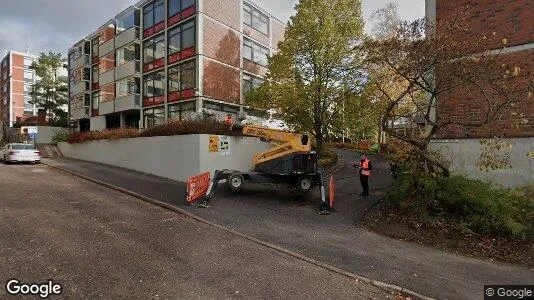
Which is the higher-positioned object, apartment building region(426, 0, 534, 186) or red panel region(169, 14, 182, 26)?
red panel region(169, 14, 182, 26)

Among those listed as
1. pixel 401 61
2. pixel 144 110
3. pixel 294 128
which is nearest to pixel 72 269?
pixel 401 61

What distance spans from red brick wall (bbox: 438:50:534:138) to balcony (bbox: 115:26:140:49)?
1036 inches

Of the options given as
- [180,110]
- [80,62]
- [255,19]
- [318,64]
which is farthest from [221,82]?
[80,62]

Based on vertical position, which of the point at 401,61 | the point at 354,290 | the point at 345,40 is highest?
the point at 345,40

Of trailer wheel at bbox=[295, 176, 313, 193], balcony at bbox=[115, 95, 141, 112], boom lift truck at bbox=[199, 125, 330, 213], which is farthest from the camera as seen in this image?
balcony at bbox=[115, 95, 141, 112]

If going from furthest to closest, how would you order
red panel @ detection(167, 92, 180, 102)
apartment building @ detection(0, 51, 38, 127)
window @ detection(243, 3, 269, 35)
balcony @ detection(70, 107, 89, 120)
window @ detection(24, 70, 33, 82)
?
window @ detection(24, 70, 33, 82)
apartment building @ detection(0, 51, 38, 127)
balcony @ detection(70, 107, 89, 120)
window @ detection(243, 3, 269, 35)
red panel @ detection(167, 92, 180, 102)

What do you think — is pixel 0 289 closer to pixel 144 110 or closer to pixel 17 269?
pixel 17 269

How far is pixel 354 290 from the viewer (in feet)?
18.6

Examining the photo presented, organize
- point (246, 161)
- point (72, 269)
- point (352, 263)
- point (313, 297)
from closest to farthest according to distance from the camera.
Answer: point (313, 297)
point (72, 269)
point (352, 263)
point (246, 161)

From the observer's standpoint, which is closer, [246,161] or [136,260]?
[136,260]

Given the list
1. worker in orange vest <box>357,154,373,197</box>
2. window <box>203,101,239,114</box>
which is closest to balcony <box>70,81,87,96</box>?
window <box>203,101,239,114</box>

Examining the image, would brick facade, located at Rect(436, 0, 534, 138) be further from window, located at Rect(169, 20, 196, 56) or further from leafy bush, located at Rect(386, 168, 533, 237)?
window, located at Rect(169, 20, 196, 56)

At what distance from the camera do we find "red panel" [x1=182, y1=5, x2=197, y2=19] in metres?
24.5

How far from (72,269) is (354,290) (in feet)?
15.9
